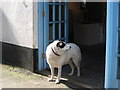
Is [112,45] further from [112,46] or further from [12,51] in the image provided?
[12,51]

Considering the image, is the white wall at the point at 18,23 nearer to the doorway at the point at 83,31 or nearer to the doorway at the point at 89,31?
the doorway at the point at 83,31

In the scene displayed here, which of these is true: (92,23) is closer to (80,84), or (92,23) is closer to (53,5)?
(53,5)

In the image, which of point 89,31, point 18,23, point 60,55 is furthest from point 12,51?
point 89,31

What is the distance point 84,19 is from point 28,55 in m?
4.44

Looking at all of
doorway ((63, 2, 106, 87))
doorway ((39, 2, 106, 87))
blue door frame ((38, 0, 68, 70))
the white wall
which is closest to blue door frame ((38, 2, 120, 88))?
doorway ((39, 2, 106, 87))

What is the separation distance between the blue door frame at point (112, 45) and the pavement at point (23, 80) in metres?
0.94

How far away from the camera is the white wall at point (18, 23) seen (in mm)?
6371

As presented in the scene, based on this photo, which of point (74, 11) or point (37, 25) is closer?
point (37, 25)

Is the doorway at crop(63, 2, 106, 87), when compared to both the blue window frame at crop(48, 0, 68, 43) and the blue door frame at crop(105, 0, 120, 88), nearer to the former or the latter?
the blue window frame at crop(48, 0, 68, 43)

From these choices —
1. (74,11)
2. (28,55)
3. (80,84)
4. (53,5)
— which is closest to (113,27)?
(80,84)

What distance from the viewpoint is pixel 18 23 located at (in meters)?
6.79

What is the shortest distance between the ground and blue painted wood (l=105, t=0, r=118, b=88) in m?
1.04

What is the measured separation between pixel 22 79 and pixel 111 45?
7.41ft

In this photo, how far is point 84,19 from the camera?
10.5 meters
